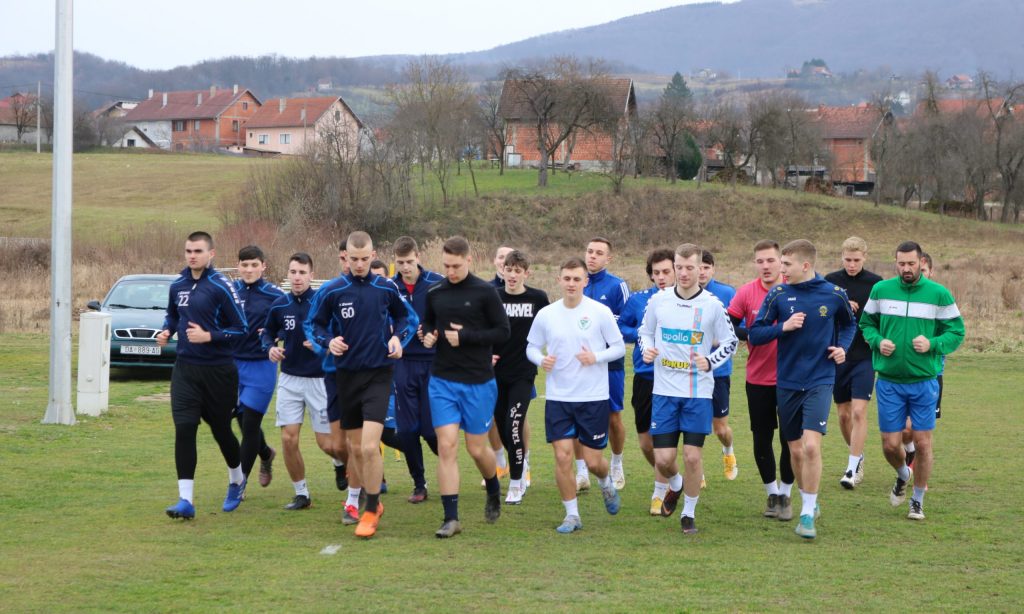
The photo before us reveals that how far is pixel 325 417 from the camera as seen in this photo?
8977mm

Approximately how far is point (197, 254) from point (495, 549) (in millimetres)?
3363

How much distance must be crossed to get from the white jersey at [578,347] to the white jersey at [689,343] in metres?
0.32

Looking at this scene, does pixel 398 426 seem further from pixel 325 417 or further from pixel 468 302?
pixel 468 302

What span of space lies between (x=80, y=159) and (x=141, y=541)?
81.0m

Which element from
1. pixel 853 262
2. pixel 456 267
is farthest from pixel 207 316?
pixel 853 262

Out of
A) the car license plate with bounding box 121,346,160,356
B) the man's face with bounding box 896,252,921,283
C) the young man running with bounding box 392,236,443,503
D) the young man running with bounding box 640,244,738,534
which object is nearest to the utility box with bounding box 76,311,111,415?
the car license plate with bounding box 121,346,160,356

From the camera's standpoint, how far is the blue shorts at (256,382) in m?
8.98

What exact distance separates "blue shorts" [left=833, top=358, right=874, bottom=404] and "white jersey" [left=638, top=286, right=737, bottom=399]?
Result: 7.94ft

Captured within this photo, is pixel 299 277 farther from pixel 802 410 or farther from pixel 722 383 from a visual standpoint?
pixel 802 410

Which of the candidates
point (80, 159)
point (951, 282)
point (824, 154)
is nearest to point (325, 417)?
point (951, 282)

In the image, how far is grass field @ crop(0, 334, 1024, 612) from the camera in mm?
6188

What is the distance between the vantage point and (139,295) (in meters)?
18.7

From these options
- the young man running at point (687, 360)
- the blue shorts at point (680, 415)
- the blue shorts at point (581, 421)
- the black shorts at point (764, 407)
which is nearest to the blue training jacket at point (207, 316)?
the blue shorts at point (581, 421)

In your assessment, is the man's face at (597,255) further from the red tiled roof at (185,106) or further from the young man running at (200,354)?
the red tiled roof at (185,106)
